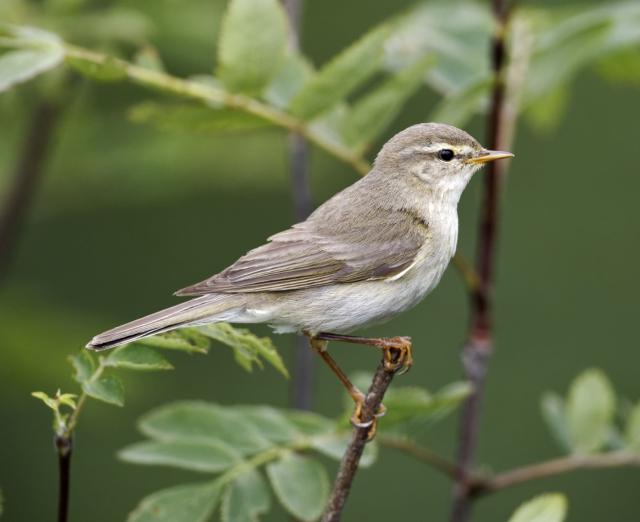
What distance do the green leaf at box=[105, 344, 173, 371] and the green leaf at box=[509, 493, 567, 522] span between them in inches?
33.3

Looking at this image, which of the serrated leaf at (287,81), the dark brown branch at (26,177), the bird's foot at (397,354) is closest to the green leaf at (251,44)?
the serrated leaf at (287,81)

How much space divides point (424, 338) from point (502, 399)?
2.10ft

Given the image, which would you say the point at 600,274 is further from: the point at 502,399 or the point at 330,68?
the point at 330,68

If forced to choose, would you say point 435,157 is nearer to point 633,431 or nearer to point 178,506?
point 633,431

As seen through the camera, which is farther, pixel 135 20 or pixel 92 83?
pixel 92 83

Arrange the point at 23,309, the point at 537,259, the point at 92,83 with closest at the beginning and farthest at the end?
the point at 23,309, the point at 92,83, the point at 537,259

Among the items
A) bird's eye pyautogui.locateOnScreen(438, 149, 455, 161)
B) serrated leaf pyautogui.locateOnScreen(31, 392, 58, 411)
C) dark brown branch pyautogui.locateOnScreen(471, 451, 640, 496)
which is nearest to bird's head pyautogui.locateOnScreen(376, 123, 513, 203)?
bird's eye pyautogui.locateOnScreen(438, 149, 455, 161)

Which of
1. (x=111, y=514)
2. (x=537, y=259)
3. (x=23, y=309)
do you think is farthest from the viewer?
(x=537, y=259)

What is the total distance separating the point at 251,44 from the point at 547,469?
1511mm

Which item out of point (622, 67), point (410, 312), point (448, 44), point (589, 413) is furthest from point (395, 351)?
point (410, 312)

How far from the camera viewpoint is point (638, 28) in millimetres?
3564

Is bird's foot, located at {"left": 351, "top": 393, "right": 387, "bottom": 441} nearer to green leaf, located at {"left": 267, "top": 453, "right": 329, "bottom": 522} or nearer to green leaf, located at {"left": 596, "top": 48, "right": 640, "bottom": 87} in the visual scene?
green leaf, located at {"left": 267, "top": 453, "right": 329, "bottom": 522}

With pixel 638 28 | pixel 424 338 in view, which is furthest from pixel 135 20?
pixel 424 338

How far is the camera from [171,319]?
9.26 feet
